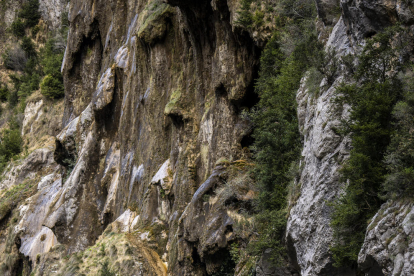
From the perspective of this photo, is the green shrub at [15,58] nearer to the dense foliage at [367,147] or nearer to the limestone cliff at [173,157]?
the limestone cliff at [173,157]

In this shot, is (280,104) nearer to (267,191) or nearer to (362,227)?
(267,191)

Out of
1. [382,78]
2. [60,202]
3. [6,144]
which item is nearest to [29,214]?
[60,202]

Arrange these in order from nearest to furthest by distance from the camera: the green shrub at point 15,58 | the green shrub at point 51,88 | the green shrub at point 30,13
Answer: the green shrub at point 51,88
the green shrub at point 15,58
the green shrub at point 30,13

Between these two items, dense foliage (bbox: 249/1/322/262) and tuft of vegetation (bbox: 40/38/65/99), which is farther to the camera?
tuft of vegetation (bbox: 40/38/65/99)

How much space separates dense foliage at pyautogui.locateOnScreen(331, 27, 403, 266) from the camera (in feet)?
24.9

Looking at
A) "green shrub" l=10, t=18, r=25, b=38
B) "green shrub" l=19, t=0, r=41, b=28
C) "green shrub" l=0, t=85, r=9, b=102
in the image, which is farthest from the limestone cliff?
"green shrub" l=19, t=0, r=41, b=28

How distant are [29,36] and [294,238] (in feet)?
200

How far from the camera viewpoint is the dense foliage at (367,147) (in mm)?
7582

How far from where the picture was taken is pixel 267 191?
43.3 feet

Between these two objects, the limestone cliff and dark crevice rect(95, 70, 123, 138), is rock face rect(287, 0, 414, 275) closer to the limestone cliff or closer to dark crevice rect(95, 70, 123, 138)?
the limestone cliff

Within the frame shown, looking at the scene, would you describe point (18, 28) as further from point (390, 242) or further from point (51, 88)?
point (390, 242)

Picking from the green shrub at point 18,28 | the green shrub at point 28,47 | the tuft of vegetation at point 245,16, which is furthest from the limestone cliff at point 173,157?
the green shrub at point 18,28

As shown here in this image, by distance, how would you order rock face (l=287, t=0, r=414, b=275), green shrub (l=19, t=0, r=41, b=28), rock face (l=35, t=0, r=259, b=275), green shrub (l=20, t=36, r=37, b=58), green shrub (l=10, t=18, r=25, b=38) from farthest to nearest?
green shrub (l=19, t=0, r=41, b=28) → green shrub (l=10, t=18, r=25, b=38) → green shrub (l=20, t=36, r=37, b=58) → rock face (l=35, t=0, r=259, b=275) → rock face (l=287, t=0, r=414, b=275)

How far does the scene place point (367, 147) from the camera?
7703mm
